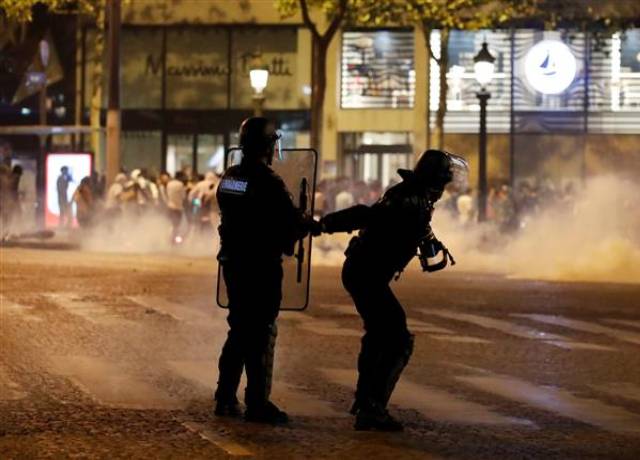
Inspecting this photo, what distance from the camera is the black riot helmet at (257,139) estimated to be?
9.24 meters

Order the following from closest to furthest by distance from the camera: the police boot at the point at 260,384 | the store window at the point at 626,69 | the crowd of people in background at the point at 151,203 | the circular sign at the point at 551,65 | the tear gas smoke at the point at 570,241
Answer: the police boot at the point at 260,384 < the tear gas smoke at the point at 570,241 < the crowd of people in background at the point at 151,203 < the store window at the point at 626,69 < the circular sign at the point at 551,65

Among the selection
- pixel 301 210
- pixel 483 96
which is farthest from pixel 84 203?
pixel 301 210

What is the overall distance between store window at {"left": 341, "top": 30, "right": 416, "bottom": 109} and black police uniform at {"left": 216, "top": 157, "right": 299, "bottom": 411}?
35143mm

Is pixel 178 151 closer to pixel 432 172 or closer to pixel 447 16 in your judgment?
pixel 447 16

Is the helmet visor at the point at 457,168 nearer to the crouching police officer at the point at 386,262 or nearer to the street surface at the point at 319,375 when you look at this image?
the crouching police officer at the point at 386,262

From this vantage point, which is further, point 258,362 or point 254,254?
point 258,362

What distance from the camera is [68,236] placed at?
34.8 metres

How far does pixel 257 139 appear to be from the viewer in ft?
30.3

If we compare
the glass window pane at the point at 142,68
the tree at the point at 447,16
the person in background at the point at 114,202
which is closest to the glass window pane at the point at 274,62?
the glass window pane at the point at 142,68

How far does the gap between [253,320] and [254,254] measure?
388 millimetres

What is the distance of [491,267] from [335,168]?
15.9 meters

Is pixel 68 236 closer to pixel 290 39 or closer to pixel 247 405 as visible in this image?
pixel 290 39

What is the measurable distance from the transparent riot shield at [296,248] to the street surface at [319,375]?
698mm

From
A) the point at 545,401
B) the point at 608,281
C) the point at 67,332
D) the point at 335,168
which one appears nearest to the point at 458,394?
the point at 545,401
